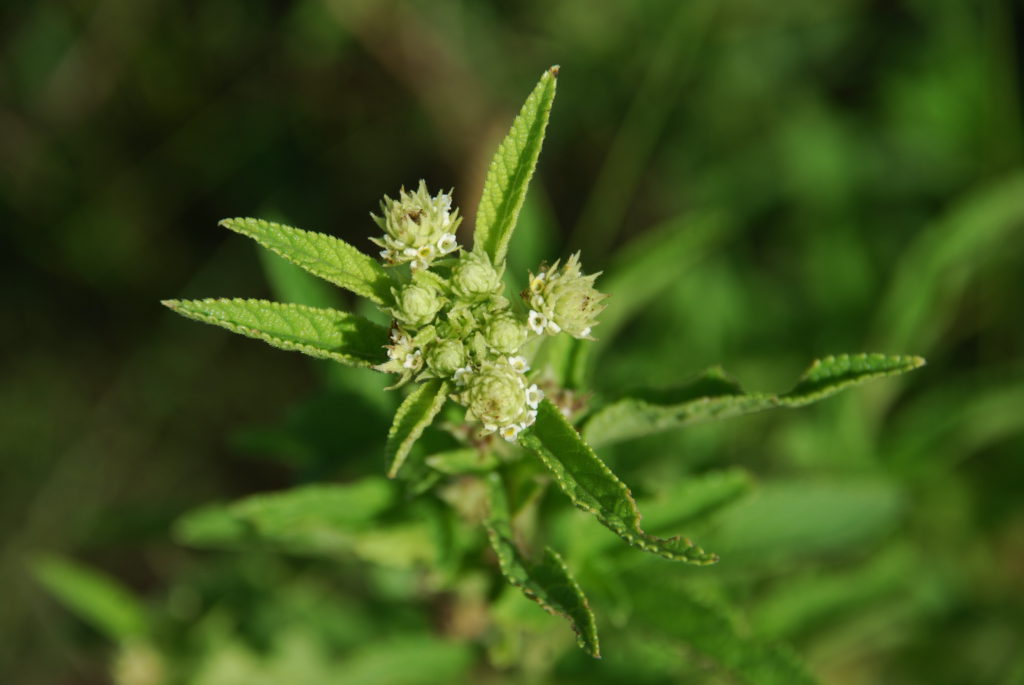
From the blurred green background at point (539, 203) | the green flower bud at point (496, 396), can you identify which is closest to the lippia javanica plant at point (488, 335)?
the green flower bud at point (496, 396)

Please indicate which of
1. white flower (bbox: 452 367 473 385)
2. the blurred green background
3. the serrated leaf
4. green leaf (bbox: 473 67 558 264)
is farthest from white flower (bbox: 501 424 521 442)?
the blurred green background

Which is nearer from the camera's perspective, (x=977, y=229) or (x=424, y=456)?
(x=424, y=456)

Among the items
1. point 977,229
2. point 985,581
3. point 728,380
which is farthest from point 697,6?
point 728,380

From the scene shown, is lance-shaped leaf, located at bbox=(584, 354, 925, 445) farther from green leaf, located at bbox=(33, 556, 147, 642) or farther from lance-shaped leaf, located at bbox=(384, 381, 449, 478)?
green leaf, located at bbox=(33, 556, 147, 642)

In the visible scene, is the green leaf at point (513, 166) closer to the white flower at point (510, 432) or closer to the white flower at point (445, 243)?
the white flower at point (445, 243)

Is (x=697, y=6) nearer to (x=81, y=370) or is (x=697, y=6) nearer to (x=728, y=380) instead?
(x=728, y=380)

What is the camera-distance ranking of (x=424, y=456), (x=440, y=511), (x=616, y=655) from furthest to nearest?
1. (x=616, y=655)
2. (x=440, y=511)
3. (x=424, y=456)

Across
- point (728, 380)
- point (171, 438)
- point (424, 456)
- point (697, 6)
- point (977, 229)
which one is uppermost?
point (697, 6)

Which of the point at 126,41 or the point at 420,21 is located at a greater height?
the point at 420,21
